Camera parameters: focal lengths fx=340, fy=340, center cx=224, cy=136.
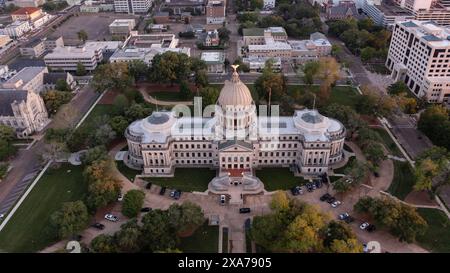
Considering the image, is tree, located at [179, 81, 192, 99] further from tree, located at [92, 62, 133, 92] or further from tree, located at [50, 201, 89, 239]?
tree, located at [50, 201, 89, 239]

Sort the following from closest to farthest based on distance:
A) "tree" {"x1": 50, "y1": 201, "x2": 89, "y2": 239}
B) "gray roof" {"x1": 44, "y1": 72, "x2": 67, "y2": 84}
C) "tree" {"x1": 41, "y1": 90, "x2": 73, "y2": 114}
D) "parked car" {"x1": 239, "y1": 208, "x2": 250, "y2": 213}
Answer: "tree" {"x1": 50, "y1": 201, "x2": 89, "y2": 239}
"parked car" {"x1": 239, "y1": 208, "x2": 250, "y2": 213}
"tree" {"x1": 41, "y1": 90, "x2": 73, "y2": 114}
"gray roof" {"x1": 44, "y1": 72, "x2": 67, "y2": 84}

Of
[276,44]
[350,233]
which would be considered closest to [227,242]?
[350,233]

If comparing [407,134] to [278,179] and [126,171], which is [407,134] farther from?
[126,171]

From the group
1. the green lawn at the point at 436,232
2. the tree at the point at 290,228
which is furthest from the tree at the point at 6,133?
the green lawn at the point at 436,232

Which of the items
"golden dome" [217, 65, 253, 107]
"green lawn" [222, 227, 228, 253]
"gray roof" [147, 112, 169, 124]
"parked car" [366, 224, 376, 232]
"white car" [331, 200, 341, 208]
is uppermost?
"golden dome" [217, 65, 253, 107]

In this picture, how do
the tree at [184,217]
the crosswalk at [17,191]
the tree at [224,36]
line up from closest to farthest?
the tree at [184,217] < the crosswalk at [17,191] < the tree at [224,36]

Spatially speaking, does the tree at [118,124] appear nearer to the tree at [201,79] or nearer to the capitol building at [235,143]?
the capitol building at [235,143]

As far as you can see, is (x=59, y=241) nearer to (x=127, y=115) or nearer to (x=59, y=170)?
(x=59, y=170)

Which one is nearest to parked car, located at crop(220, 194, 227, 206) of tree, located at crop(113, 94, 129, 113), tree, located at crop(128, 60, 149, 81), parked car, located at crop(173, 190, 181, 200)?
parked car, located at crop(173, 190, 181, 200)
